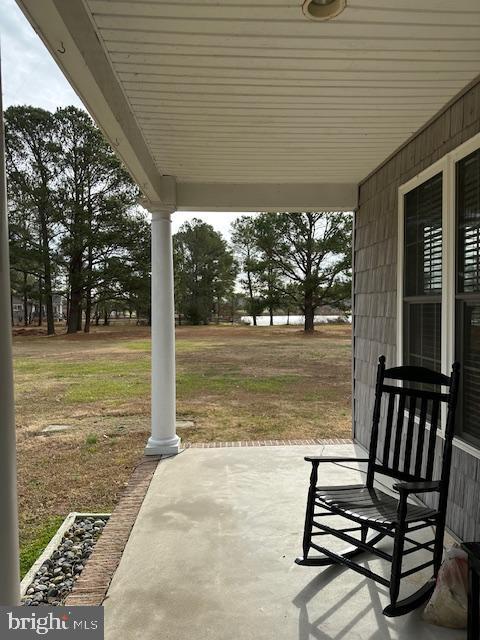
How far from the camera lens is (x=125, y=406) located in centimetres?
776

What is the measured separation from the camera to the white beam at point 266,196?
4.52 m

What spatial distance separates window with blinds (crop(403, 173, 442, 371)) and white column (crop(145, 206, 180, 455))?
2200 mm

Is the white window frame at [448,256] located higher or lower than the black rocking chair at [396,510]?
higher

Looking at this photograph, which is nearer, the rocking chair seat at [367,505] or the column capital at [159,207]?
the rocking chair seat at [367,505]

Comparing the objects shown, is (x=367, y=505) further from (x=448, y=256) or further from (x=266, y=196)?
(x=266, y=196)

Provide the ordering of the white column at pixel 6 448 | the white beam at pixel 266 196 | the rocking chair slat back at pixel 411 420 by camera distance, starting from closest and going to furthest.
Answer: the white column at pixel 6 448
the rocking chair slat back at pixel 411 420
the white beam at pixel 266 196

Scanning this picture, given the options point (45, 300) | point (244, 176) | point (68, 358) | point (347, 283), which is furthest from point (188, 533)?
point (45, 300)

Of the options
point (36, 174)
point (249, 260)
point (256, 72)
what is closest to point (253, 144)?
point (256, 72)

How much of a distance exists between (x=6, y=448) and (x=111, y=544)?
1767mm

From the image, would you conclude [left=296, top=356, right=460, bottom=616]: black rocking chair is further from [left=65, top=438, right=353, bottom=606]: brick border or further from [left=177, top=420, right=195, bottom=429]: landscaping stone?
[left=177, top=420, right=195, bottom=429]: landscaping stone

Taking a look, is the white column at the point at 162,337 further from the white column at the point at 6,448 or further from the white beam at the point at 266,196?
the white column at the point at 6,448

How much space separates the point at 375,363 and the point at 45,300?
18.7m

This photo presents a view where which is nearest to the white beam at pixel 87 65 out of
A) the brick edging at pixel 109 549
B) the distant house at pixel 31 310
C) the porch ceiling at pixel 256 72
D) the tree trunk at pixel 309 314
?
the porch ceiling at pixel 256 72

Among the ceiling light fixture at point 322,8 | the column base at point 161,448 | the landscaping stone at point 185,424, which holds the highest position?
the ceiling light fixture at point 322,8
